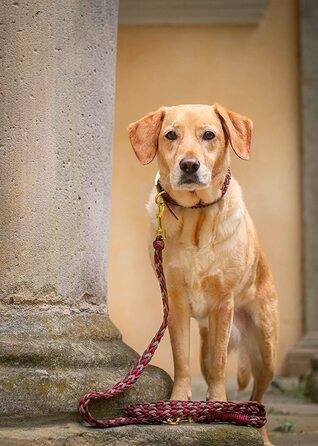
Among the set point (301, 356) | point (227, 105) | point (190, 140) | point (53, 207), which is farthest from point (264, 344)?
point (227, 105)

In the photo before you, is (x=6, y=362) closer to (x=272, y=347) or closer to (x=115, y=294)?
(x=272, y=347)

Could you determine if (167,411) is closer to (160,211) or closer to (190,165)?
(160,211)

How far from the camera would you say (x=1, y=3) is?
→ 294cm

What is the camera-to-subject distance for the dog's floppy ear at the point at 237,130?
3098mm

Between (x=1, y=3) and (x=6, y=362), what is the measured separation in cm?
125

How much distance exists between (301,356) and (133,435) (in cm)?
390

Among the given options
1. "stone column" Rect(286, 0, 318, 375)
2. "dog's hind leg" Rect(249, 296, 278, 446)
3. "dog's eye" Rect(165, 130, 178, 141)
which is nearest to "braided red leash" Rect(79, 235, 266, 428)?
"dog's eye" Rect(165, 130, 178, 141)

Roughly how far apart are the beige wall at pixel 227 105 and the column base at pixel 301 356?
0.45ft

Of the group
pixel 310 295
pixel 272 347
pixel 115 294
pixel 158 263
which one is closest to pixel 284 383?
pixel 310 295

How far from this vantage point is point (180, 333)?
3.21 meters

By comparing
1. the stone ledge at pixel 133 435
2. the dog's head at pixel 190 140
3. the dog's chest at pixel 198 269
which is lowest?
the stone ledge at pixel 133 435

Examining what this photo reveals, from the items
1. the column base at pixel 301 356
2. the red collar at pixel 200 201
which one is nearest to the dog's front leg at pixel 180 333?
the red collar at pixel 200 201

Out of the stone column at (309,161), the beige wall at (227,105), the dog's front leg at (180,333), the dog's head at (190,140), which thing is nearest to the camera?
the dog's head at (190,140)

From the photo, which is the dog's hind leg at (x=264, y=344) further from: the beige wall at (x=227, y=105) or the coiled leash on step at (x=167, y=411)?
the beige wall at (x=227, y=105)
